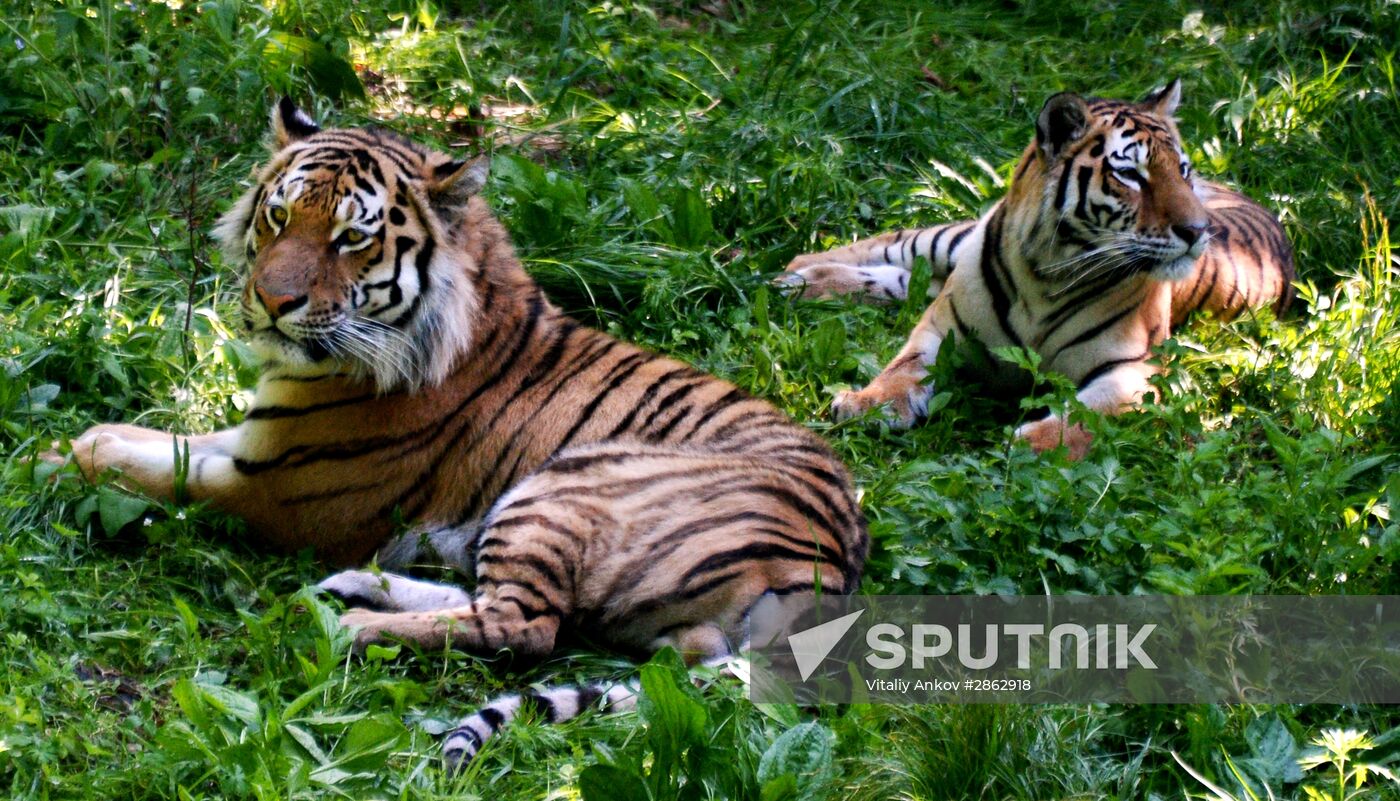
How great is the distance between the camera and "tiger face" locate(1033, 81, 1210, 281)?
499cm

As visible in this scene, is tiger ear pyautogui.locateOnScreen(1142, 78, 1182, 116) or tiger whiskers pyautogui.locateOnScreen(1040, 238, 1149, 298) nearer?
tiger whiskers pyautogui.locateOnScreen(1040, 238, 1149, 298)

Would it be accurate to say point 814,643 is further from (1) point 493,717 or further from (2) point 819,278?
(2) point 819,278

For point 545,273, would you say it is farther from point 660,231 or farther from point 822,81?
point 822,81

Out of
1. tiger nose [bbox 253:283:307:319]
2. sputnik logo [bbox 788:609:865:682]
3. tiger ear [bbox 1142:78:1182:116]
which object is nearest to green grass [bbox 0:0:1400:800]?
sputnik logo [bbox 788:609:865:682]

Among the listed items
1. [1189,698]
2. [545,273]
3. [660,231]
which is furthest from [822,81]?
[1189,698]

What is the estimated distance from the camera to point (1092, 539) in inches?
148

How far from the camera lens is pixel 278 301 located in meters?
3.82

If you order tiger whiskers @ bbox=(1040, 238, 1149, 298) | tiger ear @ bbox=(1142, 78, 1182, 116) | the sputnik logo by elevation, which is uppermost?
tiger ear @ bbox=(1142, 78, 1182, 116)

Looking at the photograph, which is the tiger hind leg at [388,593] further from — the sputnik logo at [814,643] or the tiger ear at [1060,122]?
the tiger ear at [1060,122]

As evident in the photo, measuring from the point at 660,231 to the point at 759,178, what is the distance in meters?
0.68

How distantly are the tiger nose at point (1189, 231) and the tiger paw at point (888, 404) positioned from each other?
1011mm

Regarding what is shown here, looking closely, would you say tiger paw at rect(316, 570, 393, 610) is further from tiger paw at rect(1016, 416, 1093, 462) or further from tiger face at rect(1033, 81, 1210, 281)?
tiger face at rect(1033, 81, 1210, 281)

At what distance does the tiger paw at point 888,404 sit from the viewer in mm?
4949

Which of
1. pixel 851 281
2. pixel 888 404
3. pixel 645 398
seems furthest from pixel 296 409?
pixel 851 281
